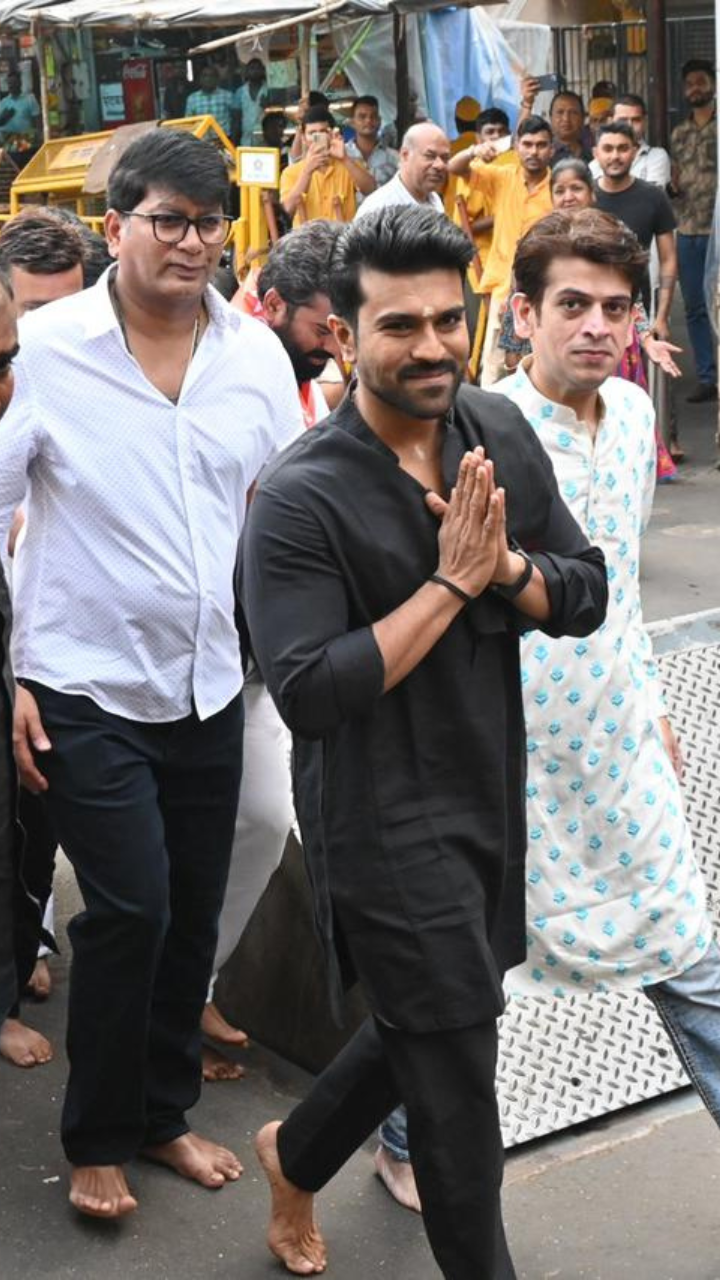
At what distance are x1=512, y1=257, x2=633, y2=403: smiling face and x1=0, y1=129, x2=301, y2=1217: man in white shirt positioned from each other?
A: 0.58 m

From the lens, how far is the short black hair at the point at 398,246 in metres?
2.90

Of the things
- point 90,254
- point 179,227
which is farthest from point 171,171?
point 90,254

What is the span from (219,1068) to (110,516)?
4.66 feet

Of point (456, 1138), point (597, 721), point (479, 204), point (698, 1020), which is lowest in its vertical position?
point (698, 1020)

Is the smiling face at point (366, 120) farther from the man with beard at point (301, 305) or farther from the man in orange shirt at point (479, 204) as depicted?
the man with beard at point (301, 305)

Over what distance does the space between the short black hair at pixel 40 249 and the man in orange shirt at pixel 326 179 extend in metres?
8.07

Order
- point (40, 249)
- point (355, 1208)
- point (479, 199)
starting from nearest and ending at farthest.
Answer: point (355, 1208), point (40, 249), point (479, 199)

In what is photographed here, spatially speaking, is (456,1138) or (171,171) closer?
(456,1138)

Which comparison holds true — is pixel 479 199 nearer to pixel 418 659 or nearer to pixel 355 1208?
pixel 355 1208

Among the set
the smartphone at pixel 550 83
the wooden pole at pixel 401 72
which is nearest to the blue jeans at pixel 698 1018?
the wooden pole at pixel 401 72

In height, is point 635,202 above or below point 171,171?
below

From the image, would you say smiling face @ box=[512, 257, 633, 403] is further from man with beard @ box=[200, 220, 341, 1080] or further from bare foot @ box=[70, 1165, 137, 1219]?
bare foot @ box=[70, 1165, 137, 1219]

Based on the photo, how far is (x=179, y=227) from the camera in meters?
3.69

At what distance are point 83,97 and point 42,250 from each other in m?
15.6
